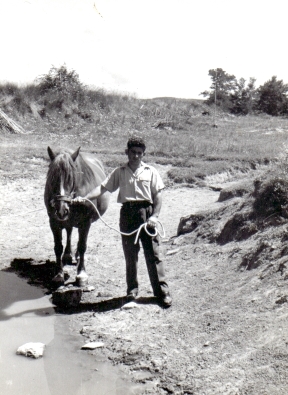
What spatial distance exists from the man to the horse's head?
0.15m

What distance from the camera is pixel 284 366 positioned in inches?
142

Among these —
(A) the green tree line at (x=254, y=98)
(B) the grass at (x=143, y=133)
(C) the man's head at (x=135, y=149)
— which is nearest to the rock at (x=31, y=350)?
(C) the man's head at (x=135, y=149)

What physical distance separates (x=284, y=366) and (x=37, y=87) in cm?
2447

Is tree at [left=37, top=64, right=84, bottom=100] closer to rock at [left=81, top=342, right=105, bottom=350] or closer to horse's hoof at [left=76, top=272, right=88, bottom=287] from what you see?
horse's hoof at [left=76, top=272, right=88, bottom=287]

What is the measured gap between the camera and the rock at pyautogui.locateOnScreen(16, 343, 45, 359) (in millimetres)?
4309

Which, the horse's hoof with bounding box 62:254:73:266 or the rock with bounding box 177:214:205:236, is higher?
the rock with bounding box 177:214:205:236

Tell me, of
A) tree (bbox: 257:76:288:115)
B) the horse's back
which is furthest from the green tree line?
the horse's back

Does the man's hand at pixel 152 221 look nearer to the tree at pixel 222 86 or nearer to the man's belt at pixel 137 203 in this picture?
the man's belt at pixel 137 203

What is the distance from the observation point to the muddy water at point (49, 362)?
3.85 meters

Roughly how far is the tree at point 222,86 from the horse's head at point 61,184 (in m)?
40.0

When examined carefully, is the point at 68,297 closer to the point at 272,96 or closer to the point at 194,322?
the point at 194,322

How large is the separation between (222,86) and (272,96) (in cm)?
600

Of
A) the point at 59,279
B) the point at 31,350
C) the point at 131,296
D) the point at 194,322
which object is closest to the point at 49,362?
the point at 31,350

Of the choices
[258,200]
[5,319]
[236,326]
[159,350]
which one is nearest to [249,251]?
[258,200]
